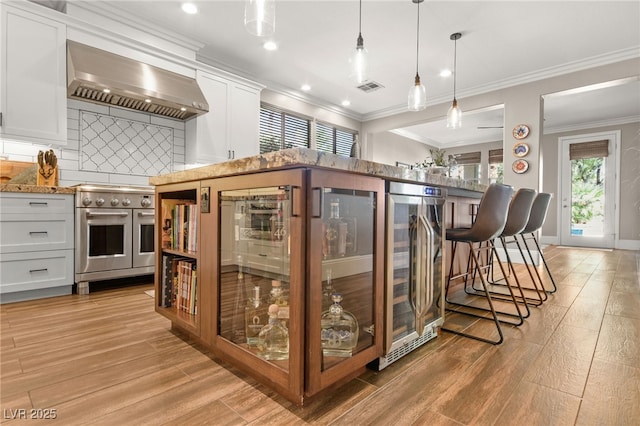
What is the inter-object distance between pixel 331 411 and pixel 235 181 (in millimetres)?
915

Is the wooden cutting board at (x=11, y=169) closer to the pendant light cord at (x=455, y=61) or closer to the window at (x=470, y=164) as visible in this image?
the pendant light cord at (x=455, y=61)

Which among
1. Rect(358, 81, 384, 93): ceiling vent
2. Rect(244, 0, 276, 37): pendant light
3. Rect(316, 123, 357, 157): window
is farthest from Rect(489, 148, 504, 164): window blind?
Rect(244, 0, 276, 37): pendant light

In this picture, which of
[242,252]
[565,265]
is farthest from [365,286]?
[565,265]

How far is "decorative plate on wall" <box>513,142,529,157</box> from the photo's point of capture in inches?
176

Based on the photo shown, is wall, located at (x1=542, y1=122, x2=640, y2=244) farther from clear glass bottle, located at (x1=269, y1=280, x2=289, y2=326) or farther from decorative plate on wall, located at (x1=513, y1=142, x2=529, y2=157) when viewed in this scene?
clear glass bottle, located at (x1=269, y1=280, x2=289, y2=326)

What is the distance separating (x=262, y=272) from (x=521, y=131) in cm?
464

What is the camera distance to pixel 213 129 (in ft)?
12.6

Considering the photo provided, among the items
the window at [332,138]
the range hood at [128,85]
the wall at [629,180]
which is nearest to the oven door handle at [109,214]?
the range hood at [128,85]

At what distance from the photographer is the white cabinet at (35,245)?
7.80 feet

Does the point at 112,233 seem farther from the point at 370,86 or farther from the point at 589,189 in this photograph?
the point at 589,189

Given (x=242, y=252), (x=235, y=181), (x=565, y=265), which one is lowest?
(x=565, y=265)

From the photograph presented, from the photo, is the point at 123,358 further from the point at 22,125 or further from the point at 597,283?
the point at 597,283

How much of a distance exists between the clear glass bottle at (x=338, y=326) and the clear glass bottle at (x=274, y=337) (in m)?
0.17

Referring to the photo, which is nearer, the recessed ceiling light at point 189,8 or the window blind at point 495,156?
the recessed ceiling light at point 189,8
